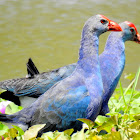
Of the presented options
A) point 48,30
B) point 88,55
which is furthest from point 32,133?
point 48,30

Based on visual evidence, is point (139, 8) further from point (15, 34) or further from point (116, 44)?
point (116, 44)

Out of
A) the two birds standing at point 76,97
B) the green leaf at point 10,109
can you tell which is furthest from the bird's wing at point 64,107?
the green leaf at point 10,109

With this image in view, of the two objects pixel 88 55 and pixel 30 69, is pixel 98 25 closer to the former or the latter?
pixel 88 55

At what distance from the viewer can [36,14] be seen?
6.18m

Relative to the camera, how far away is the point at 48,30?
5.88 meters

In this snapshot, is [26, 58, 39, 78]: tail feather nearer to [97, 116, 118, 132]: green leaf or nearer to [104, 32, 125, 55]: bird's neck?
[104, 32, 125, 55]: bird's neck

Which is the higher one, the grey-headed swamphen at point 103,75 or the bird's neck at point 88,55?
the bird's neck at point 88,55

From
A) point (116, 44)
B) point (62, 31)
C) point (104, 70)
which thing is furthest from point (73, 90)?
point (62, 31)

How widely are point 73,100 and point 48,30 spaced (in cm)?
346

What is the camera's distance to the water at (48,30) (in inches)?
205

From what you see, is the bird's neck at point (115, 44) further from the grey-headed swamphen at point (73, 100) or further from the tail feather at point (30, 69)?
the tail feather at point (30, 69)

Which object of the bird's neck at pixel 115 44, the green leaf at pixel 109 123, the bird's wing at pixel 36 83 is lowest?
the bird's wing at pixel 36 83

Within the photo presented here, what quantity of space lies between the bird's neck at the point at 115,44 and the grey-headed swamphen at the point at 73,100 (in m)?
0.54

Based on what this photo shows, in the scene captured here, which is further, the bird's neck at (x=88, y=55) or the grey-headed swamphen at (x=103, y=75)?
the grey-headed swamphen at (x=103, y=75)
